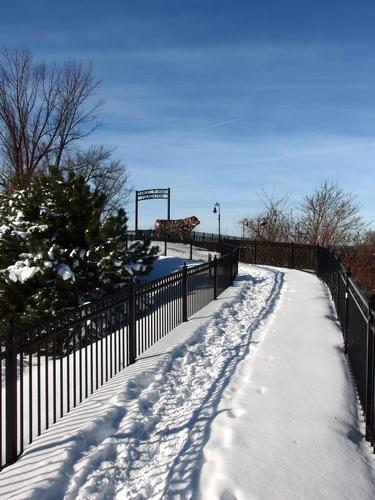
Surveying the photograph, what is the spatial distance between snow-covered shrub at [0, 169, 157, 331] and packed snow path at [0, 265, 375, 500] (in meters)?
4.83

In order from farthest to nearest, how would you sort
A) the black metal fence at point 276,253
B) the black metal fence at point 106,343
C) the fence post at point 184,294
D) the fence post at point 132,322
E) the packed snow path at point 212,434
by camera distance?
1. the black metal fence at point 276,253
2. the fence post at point 184,294
3. the fence post at point 132,322
4. the black metal fence at point 106,343
5. the packed snow path at point 212,434

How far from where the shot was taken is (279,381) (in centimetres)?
560

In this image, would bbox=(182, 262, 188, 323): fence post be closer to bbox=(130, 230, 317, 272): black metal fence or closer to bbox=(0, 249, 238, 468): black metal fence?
bbox=(0, 249, 238, 468): black metal fence

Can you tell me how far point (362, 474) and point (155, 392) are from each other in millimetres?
2431

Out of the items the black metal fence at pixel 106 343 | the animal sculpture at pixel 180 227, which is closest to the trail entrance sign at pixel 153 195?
the animal sculpture at pixel 180 227

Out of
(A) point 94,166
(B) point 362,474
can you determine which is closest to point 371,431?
(B) point 362,474

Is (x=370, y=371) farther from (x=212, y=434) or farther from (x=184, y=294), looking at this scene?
(x=184, y=294)

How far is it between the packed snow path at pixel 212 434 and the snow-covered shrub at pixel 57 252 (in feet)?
15.8

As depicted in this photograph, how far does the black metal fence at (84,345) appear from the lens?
375 cm

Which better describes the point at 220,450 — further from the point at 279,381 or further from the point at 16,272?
the point at 16,272

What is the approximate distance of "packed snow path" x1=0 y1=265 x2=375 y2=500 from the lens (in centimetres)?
329

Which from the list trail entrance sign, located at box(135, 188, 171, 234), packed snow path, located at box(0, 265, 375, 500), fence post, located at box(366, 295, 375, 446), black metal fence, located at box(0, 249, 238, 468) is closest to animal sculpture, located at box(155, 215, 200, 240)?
trail entrance sign, located at box(135, 188, 171, 234)

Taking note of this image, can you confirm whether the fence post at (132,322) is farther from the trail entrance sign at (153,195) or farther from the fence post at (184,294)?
the trail entrance sign at (153,195)

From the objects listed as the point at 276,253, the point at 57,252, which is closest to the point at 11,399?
the point at 57,252
